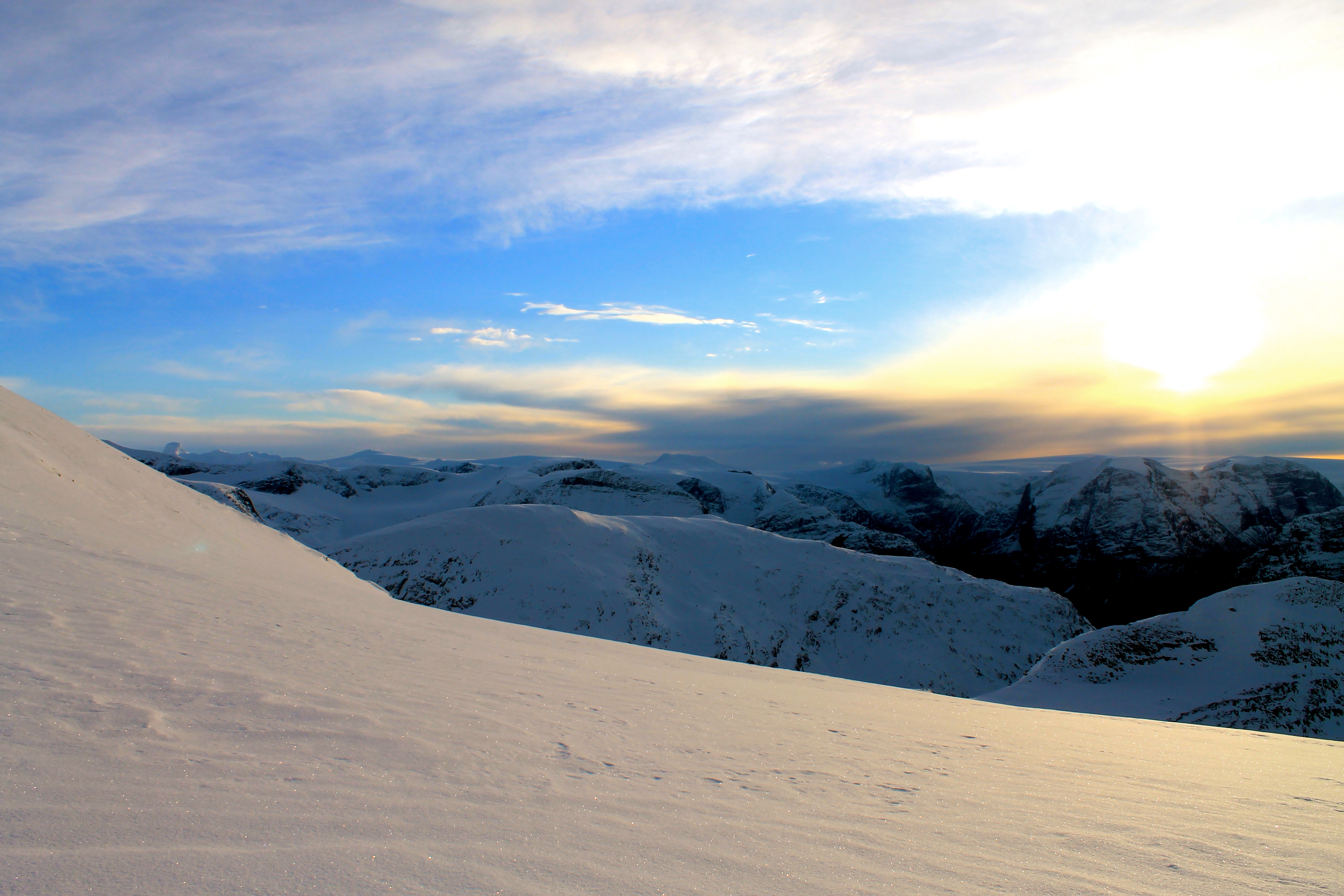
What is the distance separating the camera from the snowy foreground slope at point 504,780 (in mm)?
2506

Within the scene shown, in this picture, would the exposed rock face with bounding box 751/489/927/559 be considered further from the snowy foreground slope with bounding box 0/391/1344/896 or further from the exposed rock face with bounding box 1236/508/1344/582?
the snowy foreground slope with bounding box 0/391/1344/896

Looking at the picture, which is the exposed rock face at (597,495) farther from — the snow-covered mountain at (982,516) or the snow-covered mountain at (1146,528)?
the snow-covered mountain at (1146,528)

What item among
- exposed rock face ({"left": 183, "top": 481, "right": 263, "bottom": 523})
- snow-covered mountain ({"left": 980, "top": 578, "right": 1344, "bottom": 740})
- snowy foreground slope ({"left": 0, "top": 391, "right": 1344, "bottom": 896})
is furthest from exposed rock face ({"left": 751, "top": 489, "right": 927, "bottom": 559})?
snowy foreground slope ({"left": 0, "top": 391, "right": 1344, "bottom": 896})

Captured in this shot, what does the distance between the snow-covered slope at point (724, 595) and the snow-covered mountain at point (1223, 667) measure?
174 inches

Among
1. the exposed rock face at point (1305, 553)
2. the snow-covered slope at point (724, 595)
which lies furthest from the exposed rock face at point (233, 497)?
the exposed rock face at point (1305, 553)

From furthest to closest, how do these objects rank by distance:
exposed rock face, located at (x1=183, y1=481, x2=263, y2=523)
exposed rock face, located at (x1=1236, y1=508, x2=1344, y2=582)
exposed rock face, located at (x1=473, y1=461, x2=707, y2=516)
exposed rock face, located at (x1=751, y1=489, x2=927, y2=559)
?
exposed rock face, located at (x1=473, y1=461, x2=707, y2=516) → exposed rock face, located at (x1=751, y1=489, x2=927, y2=559) → exposed rock face, located at (x1=1236, y1=508, x2=1344, y2=582) → exposed rock face, located at (x1=183, y1=481, x2=263, y2=523)

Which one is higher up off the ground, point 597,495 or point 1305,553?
point 597,495

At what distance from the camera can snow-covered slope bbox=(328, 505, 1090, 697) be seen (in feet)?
102

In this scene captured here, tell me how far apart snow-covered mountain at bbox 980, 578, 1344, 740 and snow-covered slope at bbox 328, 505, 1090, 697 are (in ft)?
14.5

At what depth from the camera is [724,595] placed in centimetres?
3541

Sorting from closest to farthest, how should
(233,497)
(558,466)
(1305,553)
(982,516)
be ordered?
(233,497), (1305,553), (558,466), (982,516)


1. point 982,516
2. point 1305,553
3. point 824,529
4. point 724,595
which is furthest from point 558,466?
point 982,516

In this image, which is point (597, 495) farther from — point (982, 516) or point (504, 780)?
point (982, 516)

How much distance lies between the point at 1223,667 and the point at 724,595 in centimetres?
2003
